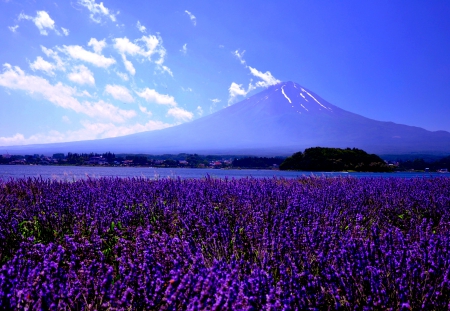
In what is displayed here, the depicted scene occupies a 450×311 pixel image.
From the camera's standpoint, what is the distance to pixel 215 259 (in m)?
1.70

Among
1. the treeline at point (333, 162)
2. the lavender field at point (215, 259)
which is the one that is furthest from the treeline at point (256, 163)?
the lavender field at point (215, 259)

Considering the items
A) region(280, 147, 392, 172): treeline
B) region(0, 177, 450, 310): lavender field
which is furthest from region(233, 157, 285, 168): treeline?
region(0, 177, 450, 310): lavender field

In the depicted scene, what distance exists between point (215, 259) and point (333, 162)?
91.0ft

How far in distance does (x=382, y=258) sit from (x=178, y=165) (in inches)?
1556

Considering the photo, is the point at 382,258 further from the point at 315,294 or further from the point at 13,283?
the point at 13,283

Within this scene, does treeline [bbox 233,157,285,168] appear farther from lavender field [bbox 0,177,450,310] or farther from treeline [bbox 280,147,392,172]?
lavender field [bbox 0,177,450,310]

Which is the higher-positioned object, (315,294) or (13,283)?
(13,283)

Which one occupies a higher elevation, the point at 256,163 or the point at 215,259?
the point at 256,163

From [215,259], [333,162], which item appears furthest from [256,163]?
[215,259]

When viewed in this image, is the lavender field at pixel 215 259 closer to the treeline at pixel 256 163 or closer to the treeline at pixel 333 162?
the treeline at pixel 333 162

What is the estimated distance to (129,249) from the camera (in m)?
2.69

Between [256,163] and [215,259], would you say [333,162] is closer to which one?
[256,163]

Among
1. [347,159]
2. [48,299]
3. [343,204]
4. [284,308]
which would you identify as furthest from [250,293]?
[347,159]

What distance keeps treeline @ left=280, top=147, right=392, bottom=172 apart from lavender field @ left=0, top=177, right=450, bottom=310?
23.8 m
